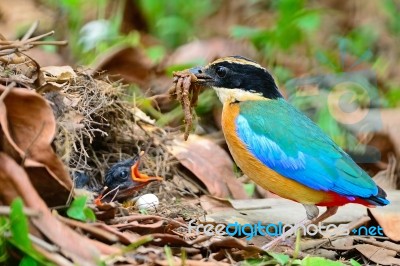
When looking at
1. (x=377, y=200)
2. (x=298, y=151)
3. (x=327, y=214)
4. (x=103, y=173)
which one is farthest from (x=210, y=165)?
→ (x=377, y=200)

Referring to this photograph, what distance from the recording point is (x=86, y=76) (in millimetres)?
6465

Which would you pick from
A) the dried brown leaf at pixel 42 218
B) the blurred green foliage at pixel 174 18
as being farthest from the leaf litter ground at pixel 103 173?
the blurred green foliage at pixel 174 18

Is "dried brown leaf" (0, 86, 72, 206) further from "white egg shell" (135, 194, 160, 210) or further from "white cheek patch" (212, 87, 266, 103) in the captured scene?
"white cheek patch" (212, 87, 266, 103)

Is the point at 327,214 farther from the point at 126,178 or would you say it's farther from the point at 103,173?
the point at 103,173

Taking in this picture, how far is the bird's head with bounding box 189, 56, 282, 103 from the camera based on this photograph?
239 inches

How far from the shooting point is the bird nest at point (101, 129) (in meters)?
5.80

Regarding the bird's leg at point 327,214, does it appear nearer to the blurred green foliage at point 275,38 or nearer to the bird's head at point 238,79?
the bird's head at point 238,79

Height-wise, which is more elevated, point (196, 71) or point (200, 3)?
point (196, 71)

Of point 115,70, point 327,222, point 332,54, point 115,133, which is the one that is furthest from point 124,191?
point 332,54

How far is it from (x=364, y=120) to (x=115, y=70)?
2.37 meters

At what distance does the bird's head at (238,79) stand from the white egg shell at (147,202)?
806mm

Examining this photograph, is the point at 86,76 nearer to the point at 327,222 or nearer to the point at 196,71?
the point at 196,71

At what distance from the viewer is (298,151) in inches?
223

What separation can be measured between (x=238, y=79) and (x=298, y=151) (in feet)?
2.38
